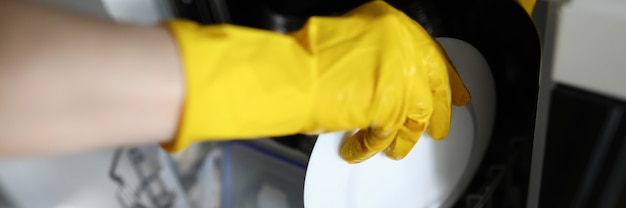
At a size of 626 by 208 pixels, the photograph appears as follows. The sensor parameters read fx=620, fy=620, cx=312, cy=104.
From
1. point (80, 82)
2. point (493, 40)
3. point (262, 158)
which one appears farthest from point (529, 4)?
point (262, 158)

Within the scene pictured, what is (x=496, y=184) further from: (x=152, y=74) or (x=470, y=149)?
(x=152, y=74)

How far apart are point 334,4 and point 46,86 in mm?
595

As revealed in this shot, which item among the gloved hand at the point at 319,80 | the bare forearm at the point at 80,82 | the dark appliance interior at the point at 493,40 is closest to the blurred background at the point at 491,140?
the dark appliance interior at the point at 493,40

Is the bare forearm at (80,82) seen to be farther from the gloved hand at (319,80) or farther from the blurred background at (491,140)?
the blurred background at (491,140)

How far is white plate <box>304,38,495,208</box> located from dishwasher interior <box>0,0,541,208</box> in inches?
1.7

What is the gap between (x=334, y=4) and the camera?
0.96 metres

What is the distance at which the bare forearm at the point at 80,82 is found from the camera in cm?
41

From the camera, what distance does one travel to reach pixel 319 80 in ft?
1.75

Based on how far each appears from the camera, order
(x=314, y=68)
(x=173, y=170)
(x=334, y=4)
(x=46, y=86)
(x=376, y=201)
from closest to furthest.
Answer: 1. (x=46, y=86)
2. (x=314, y=68)
3. (x=376, y=201)
4. (x=334, y=4)
5. (x=173, y=170)

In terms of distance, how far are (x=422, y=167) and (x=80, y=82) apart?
1.62 ft

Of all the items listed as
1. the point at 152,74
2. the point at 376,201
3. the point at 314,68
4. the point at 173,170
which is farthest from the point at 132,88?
the point at 173,170

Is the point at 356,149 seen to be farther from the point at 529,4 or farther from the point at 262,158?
the point at 262,158

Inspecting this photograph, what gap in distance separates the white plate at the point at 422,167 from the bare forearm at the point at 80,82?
30 centimetres

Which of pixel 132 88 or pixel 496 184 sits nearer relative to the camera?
pixel 132 88
